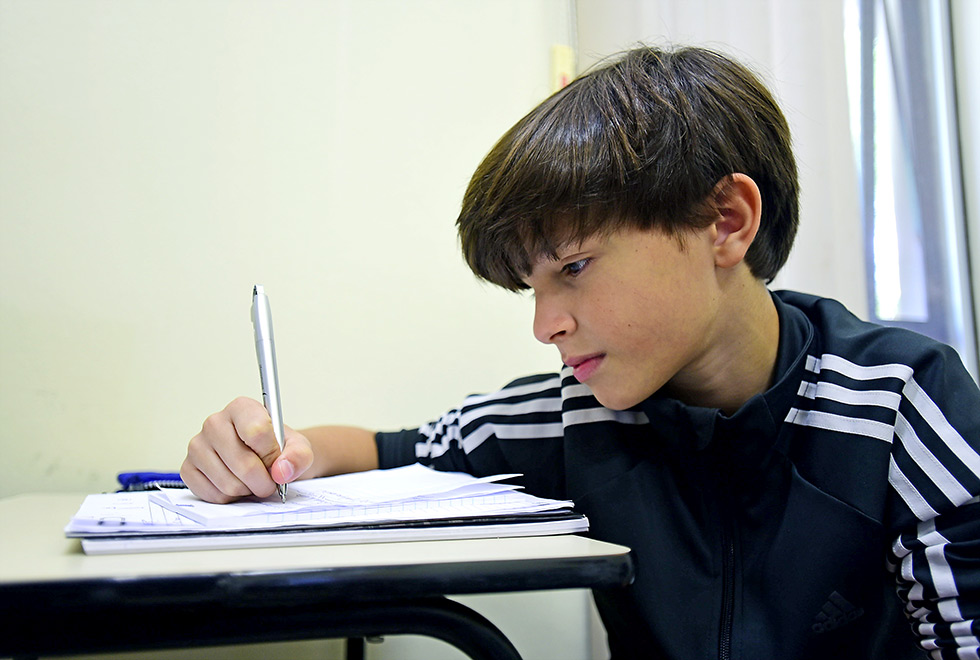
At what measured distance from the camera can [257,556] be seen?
38 centimetres

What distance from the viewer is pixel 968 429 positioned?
0.61 m

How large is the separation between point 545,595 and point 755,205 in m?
0.68

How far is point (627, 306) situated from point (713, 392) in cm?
20

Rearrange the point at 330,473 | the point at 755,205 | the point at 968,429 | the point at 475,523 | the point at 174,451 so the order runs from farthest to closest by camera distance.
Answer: the point at 174,451
the point at 330,473
the point at 755,205
the point at 968,429
the point at 475,523

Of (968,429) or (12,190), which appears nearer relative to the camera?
(968,429)

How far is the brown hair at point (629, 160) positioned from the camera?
0.70 metres

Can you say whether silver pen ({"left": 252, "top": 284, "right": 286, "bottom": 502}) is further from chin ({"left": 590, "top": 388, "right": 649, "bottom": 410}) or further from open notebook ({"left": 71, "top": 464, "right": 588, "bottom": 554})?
chin ({"left": 590, "top": 388, "right": 649, "bottom": 410})

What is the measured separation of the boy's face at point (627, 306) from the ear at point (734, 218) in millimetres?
14

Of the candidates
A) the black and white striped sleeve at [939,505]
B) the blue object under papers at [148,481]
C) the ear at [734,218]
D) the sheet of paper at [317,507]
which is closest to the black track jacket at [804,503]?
the black and white striped sleeve at [939,505]

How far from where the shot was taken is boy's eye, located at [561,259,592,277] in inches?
28.2

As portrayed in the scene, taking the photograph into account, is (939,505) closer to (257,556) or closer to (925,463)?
(925,463)

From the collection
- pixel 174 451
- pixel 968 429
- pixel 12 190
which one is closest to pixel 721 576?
pixel 968 429

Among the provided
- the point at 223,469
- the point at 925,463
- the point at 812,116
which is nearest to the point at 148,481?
the point at 223,469

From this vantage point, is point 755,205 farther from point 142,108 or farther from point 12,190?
point 12,190
